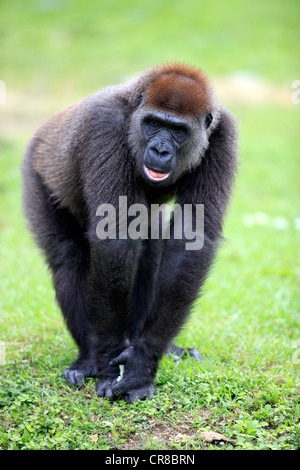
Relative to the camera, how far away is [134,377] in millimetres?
3828

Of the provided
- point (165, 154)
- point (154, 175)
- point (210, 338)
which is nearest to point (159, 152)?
point (165, 154)

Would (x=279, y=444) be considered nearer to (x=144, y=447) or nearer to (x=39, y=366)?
(x=144, y=447)

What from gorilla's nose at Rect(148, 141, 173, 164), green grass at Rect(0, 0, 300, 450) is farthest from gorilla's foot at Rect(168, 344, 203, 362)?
gorilla's nose at Rect(148, 141, 173, 164)

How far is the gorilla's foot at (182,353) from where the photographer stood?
177 inches

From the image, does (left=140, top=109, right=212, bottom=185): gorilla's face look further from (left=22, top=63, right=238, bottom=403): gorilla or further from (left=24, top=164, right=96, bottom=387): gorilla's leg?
(left=24, top=164, right=96, bottom=387): gorilla's leg

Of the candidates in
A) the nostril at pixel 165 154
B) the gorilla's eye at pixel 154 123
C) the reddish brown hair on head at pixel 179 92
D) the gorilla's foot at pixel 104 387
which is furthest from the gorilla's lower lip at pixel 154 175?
the gorilla's foot at pixel 104 387

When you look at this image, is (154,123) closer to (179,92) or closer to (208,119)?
(179,92)

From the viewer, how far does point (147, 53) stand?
22.0 m

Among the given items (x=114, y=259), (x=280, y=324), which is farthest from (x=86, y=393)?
(x=280, y=324)

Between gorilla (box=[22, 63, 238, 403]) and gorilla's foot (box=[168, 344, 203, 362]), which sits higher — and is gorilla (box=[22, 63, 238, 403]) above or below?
above

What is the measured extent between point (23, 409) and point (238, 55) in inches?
824

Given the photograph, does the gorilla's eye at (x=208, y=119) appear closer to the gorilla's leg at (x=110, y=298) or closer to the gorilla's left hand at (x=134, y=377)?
the gorilla's leg at (x=110, y=298)

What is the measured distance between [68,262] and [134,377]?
1.16m

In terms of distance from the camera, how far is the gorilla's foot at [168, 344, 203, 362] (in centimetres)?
448
